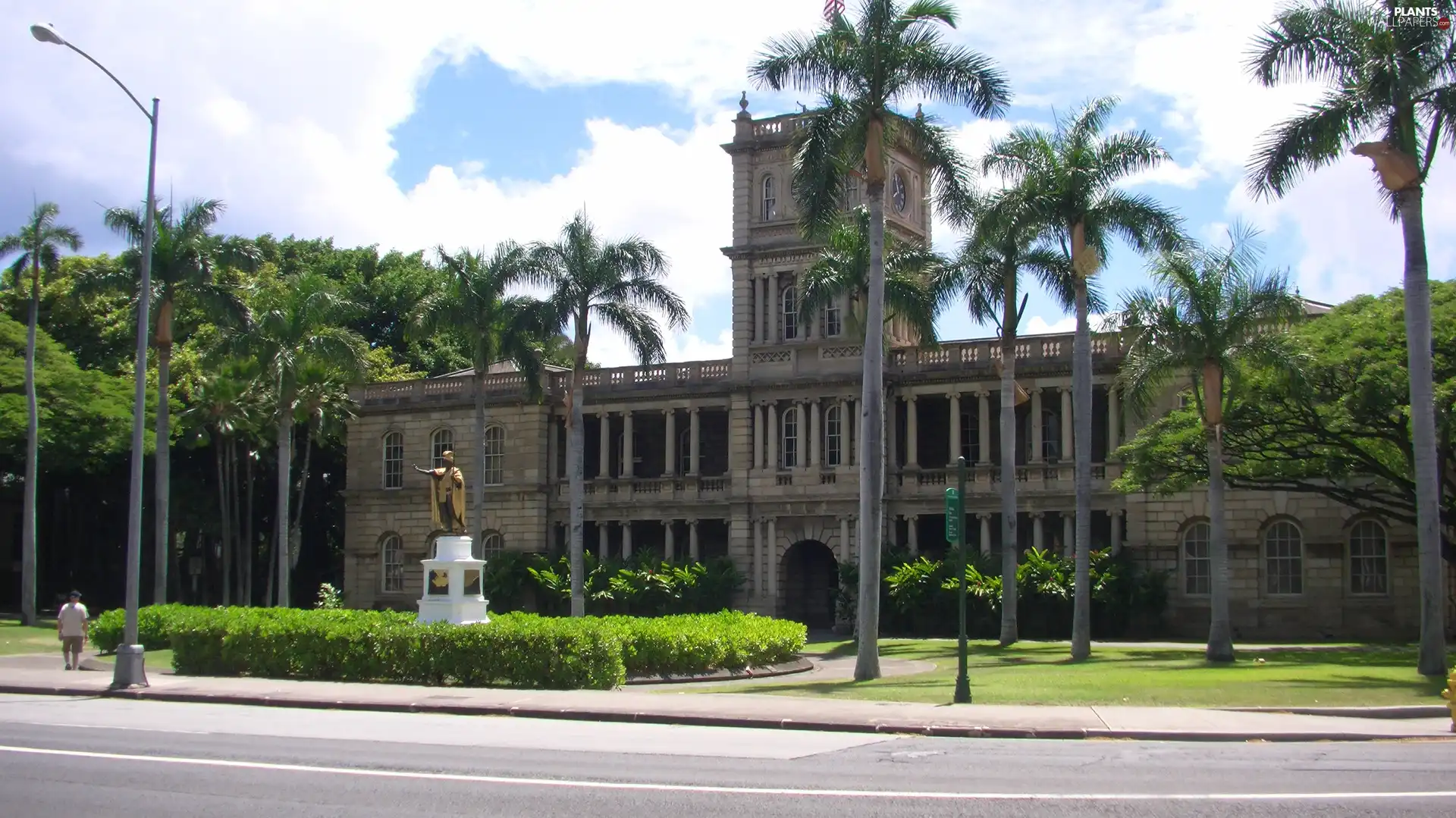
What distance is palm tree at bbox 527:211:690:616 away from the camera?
4109cm

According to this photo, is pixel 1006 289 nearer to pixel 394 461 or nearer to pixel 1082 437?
pixel 1082 437

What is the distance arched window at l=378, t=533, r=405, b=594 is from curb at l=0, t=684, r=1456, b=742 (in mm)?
30998

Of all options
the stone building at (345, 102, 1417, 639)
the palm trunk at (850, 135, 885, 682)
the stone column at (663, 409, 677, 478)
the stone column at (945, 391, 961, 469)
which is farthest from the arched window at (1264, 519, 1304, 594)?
the stone column at (663, 409, 677, 478)

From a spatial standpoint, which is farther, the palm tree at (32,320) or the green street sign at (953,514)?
the palm tree at (32,320)

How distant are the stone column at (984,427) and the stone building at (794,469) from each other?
11 centimetres

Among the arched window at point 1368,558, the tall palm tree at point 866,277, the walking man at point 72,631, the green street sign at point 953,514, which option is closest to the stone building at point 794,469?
the arched window at point 1368,558

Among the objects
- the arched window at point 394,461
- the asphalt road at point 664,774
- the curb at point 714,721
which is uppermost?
the arched window at point 394,461

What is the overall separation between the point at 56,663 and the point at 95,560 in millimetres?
32673

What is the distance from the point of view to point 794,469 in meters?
48.5

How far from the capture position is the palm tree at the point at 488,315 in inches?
1655

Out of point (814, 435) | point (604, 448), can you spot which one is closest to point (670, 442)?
point (604, 448)

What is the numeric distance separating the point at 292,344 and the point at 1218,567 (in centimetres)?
2796

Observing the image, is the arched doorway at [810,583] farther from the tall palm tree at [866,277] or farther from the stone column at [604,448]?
the tall palm tree at [866,277]

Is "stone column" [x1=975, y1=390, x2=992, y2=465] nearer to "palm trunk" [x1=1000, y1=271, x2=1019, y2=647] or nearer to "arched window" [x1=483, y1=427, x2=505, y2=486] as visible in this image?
"palm trunk" [x1=1000, y1=271, x2=1019, y2=647]
